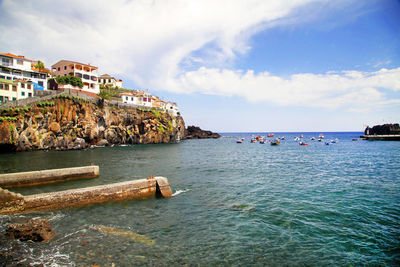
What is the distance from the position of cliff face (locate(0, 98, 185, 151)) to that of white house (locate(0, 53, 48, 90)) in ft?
47.4

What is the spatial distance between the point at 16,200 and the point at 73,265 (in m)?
8.38

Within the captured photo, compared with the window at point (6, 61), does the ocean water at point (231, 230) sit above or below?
below

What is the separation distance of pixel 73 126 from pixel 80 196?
52945mm

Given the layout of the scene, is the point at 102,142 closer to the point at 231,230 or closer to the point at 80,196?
the point at 80,196

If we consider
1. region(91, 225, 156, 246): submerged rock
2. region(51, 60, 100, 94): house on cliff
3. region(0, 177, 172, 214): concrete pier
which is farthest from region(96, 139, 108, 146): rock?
region(91, 225, 156, 246): submerged rock

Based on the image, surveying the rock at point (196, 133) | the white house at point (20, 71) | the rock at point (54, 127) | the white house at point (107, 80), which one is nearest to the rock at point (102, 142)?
the rock at point (54, 127)

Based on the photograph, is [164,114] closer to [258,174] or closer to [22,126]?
[22,126]

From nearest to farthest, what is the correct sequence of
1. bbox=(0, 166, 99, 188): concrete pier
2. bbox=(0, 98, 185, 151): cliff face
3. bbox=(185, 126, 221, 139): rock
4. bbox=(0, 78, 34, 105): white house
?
bbox=(0, 166, 99, 188): concrete pier, bbox=(0, 98, 185, 151): cliff face, bbox=(0, 78, 34, 105): white house, bbox=(185, 126, 221, 139): rock

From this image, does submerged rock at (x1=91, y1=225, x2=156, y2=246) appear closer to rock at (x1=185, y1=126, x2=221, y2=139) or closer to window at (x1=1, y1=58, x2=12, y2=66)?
window at (x1=1, y1=58, x2=12, y2=66)

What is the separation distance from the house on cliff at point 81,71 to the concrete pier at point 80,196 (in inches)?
2826

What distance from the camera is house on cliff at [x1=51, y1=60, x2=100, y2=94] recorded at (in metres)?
76.4

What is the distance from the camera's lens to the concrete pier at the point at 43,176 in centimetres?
1870

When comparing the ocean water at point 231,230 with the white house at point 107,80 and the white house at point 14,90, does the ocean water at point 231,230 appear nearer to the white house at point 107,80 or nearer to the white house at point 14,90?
the white house at point 14,90

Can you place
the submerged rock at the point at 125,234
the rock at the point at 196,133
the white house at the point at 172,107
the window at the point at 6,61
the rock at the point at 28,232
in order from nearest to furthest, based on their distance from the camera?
the rock at the point at 28,232, the submerged rock at the point at 125,234, the window at the point at 6,61, the white house at the point at 172,107, the rock at the point at 196,133
